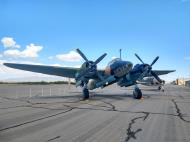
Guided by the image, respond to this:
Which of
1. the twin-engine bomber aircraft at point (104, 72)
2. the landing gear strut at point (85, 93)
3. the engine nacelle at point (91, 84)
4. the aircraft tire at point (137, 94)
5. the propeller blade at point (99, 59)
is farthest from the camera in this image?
the engine nacelle at point (91, 84)

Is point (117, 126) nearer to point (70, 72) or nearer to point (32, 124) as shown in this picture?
point (32, 124)

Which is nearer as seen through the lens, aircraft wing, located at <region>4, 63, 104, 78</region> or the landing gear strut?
the landing gear strut

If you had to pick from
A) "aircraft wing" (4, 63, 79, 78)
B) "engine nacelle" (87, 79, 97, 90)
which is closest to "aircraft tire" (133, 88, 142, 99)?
"engine nacelle" (87, 79, 97, 90)

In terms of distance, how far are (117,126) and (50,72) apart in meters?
22.1

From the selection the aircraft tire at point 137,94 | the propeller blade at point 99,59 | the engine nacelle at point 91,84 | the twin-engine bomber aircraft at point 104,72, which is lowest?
the aircraft tire at point 137,94

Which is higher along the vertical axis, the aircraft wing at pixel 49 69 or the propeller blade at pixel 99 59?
the propeller blade at pixel 99 59

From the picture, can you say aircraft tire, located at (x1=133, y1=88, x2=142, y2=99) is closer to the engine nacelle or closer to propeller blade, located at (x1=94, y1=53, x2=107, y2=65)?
the engine nacelle

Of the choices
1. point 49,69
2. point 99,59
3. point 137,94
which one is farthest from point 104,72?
point 49,69

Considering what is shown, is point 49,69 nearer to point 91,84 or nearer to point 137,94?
point 91,84

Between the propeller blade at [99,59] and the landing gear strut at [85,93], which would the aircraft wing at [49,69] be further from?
the landing gear strut at [85,93]

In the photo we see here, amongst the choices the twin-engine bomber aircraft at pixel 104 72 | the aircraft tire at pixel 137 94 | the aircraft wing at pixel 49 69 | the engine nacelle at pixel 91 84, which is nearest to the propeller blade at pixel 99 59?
the twin-engine bomber aircraft at pixel 104 72

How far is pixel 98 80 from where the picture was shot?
1161 inches

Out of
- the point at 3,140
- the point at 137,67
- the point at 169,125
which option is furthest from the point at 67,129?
the point at 137,67

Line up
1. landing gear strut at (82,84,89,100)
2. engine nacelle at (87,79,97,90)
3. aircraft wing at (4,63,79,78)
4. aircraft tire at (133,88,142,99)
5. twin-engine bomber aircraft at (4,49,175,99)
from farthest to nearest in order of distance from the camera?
1. engine nacelle at (87,79,97,90)
2. aircraft wing at (4,63,79,78)
3. twin-engine bomber aircraft at (4,49,175,99)
4. aircraft tire at (133,88,142,99)
5. landing gear strut at (82,84,89,100)
